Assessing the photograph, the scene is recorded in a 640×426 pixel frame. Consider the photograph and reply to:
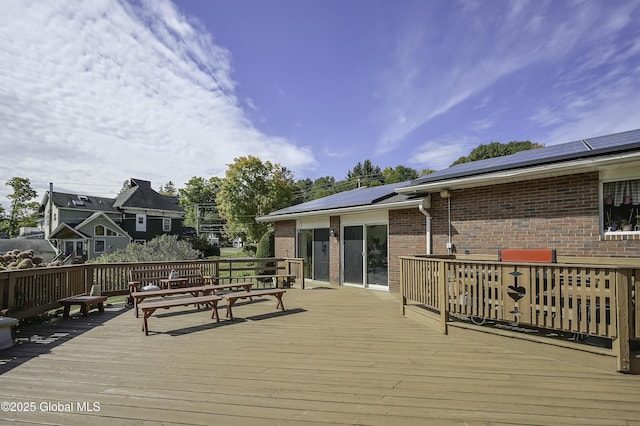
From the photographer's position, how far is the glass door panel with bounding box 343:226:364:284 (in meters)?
10.5

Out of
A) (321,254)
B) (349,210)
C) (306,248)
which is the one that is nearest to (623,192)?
(349,210)

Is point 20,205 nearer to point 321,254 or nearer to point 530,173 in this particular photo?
point 321,254

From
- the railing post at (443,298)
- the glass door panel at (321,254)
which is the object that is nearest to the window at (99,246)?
the glass door panel at (321,254)

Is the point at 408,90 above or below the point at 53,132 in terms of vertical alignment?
above

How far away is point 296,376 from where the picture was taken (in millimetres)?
3598

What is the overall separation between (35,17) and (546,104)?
2020 centimetres

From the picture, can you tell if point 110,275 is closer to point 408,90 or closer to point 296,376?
point 296,376

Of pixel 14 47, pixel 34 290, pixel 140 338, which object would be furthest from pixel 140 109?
pixel 140 338

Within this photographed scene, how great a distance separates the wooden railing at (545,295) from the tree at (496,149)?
106 feet

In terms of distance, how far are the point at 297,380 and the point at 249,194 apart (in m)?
24.5

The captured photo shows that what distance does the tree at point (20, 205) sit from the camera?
124 feet

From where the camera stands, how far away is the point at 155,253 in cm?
1399

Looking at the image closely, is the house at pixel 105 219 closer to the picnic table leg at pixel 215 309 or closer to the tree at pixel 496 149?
the picnic table leg at pixel 215 309

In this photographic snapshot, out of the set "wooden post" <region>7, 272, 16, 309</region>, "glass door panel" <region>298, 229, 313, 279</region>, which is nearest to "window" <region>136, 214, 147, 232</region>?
"glass door panel" <region>298, 229, 313, 279</region>
